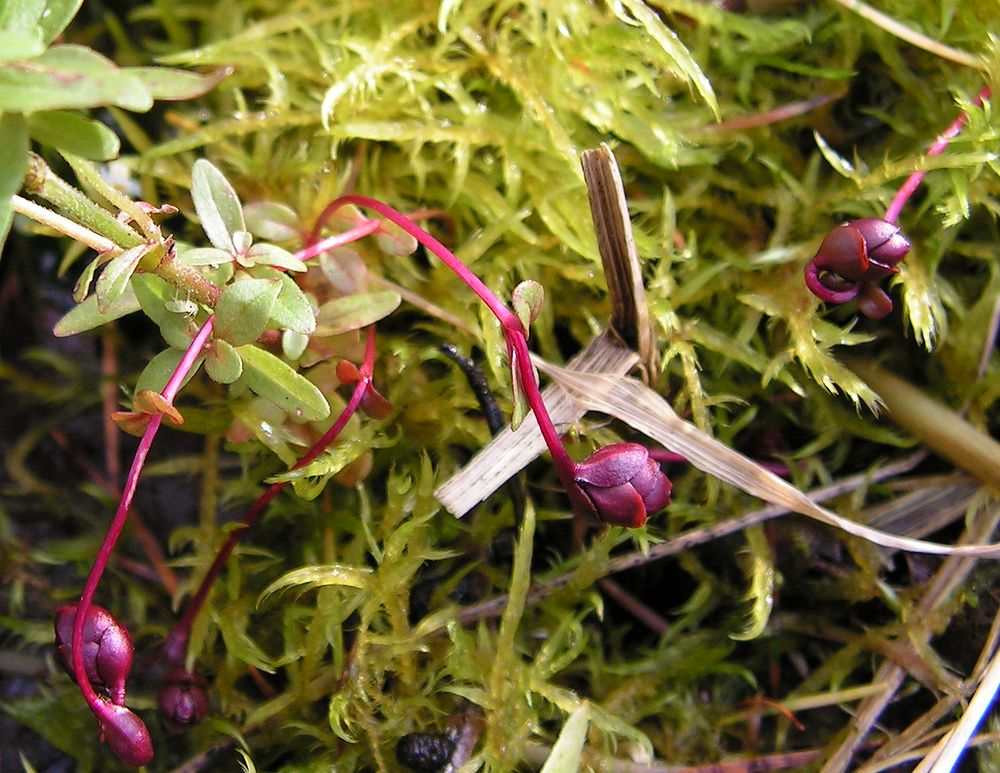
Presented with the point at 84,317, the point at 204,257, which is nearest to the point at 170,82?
the point at 204,257

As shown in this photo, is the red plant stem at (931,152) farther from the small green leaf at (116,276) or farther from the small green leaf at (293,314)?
the small green leaf at (116,276)

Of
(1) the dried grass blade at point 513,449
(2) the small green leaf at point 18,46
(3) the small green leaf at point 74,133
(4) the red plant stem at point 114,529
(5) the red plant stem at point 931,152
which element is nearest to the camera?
(2) the small green leaf at point 18,46

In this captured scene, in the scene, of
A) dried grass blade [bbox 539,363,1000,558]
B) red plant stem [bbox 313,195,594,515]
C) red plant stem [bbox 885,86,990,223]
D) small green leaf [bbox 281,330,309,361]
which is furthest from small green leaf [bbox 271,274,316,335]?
red plant stem [bbox 885,86,990,223]

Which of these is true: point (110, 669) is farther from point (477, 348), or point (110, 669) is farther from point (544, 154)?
point (544, 154)

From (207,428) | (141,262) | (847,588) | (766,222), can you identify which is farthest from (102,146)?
(847,588)

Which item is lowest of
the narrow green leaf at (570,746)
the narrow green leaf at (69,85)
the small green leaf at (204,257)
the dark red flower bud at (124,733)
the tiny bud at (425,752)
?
the tiny bud at (425,752)

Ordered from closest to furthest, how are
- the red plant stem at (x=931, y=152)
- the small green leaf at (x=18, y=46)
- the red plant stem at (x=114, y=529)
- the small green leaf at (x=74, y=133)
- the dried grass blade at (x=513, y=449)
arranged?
the small green leaf at (x=18, y=46)
the small green leaf at (x=74, y=133)
the red plant stem at (x=114, y=529)
the dried grass blade at (x=513, y=449)
the red plant stem at (x=931, y=152)

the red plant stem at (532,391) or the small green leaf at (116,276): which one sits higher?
the small green leaf at (116,276)

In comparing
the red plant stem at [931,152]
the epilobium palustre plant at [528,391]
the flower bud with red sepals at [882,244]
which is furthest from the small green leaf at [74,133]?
the red plant stem at [931,152]

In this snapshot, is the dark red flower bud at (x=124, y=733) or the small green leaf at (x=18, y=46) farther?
the dark red flower bud at (x=124, y=733)
